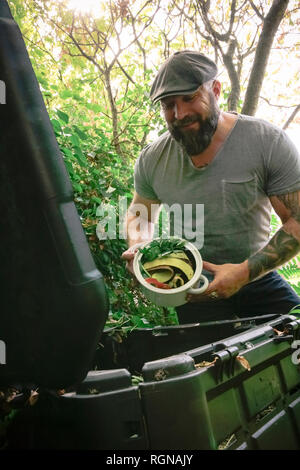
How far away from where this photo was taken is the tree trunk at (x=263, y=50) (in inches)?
153

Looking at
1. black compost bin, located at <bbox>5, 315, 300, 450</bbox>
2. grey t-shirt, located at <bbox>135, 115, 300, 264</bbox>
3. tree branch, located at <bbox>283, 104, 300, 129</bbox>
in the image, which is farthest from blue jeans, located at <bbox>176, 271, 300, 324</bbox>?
tree branch, located at <bbox>283, 104, 300, 129</bbox>

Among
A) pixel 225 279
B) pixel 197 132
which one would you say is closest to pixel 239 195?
pixel 197 132

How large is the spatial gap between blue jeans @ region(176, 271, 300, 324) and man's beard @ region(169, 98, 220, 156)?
92cm

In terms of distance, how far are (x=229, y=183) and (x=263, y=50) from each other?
2426mm

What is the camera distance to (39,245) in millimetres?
751

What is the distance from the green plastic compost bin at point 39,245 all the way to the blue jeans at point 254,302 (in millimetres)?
1714

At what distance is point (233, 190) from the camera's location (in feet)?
7.64

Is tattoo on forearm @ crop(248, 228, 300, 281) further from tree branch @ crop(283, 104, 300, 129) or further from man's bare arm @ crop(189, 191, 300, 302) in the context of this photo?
tree branch @ crop(283, 104, 300, 129)

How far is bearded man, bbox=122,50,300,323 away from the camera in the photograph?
218cm

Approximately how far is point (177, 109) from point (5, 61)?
1.67 meters

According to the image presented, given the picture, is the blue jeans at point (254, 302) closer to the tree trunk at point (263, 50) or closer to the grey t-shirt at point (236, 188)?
the grey t-shirt at point (236, 188)

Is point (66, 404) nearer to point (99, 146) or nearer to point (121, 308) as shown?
point (121, 308)

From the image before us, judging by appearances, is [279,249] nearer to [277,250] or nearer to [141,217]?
[277,250]
